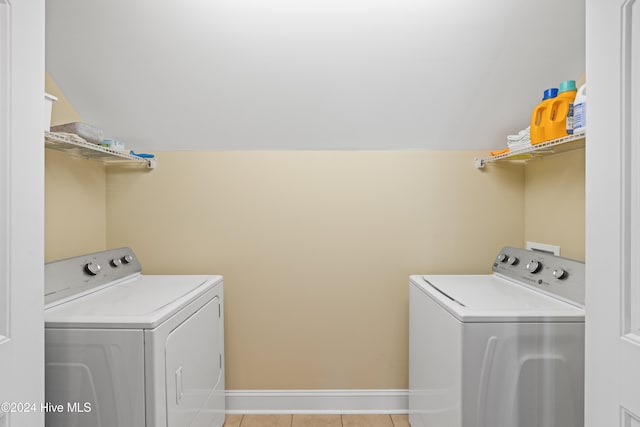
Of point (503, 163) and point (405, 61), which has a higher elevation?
point (405, 61)

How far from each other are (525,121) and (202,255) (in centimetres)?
214

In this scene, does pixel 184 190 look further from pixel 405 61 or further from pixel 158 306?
pixel 405 61

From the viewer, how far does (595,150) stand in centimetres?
87

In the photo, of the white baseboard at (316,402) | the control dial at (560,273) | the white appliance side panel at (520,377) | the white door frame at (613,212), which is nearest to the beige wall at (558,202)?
the control dial at (560,273)

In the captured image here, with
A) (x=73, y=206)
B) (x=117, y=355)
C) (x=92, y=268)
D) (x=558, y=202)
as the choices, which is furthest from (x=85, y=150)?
(x=558, y=202)

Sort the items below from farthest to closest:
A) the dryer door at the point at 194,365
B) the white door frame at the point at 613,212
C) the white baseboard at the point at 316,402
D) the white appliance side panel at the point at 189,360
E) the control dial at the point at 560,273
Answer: the white baseboard at the point at 316,402 < the control dial at the point at 560,273 < the dryer door at the point at 194,365 < the white appliance side panel at the point at 189,360 < the white door frame at the point at 613,212

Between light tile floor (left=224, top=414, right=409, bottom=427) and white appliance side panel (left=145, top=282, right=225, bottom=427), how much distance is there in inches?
5.6

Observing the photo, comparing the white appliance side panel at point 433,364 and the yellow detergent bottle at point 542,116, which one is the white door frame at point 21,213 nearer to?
the white appliance side panel at point 433,364

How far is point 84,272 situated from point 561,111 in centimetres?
227

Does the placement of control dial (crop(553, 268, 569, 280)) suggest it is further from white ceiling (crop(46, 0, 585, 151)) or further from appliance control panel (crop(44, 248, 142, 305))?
appliance control panel (crop(44, 248, 142, 305))

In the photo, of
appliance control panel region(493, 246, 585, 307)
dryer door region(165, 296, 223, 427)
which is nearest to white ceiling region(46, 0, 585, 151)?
appliance control panel region(493, 246, 585, 307)

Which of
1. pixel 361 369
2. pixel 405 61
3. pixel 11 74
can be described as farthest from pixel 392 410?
pixel 11 74

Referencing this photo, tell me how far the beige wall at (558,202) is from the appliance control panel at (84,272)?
237 cm

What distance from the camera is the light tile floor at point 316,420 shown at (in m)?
2.19
